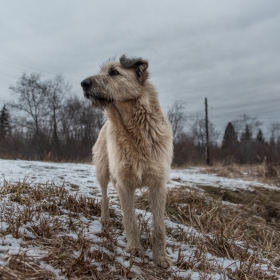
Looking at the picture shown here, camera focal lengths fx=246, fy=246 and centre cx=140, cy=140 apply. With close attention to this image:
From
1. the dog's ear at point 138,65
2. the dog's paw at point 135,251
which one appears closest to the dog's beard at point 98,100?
the dog's ear at point 138,65

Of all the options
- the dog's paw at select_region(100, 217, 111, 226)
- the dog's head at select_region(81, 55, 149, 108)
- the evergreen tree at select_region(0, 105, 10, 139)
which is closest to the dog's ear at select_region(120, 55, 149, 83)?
the dog's head at select_region(81, 55, 149, 108)

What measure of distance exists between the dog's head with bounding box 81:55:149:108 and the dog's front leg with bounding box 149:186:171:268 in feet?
4.37

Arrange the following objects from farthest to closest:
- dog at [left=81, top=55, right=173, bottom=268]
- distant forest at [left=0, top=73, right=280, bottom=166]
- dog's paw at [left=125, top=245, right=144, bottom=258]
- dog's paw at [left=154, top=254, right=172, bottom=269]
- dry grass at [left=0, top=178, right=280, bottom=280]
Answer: distant forest at [left=0, top=73, right=280, bottom=166]
dog at [left=81, top=55, right=173, bottom=268]
dog's paw at [left=125, top=245, right=144, bottom=258]
dog's paw at [left=154, top=254, right=172, bottom=269]
dry grass at [left=0, top=178, right=280, bottom=280]

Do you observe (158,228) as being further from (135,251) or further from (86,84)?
(86,84)

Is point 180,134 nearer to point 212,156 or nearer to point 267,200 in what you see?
point 212,156

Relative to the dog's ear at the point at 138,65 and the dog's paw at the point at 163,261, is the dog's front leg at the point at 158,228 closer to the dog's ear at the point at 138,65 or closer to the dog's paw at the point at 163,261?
the dog's paw at the point at 163,261

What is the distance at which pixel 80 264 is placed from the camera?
2.35m

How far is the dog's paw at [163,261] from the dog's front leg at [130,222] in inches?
7.7

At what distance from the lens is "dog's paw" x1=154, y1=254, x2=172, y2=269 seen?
2.87m

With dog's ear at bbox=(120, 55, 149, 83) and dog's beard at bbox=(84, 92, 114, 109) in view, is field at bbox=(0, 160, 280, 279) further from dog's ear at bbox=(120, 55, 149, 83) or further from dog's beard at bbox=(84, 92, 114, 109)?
dog's ear at bbox=(120, 55, 149, 83)

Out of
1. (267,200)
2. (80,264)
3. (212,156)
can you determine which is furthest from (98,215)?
(212,156)

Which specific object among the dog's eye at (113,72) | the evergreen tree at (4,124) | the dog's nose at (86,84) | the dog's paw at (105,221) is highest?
the evergreen tree at (4,124)

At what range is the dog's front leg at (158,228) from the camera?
2.94 m

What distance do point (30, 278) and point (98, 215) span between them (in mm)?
2348
